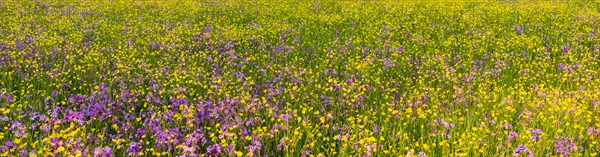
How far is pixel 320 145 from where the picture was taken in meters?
4.36

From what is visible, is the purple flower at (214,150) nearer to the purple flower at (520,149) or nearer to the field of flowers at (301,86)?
the field of flowers at (301,86)

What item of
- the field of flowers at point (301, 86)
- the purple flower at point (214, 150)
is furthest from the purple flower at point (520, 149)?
the purple flower at point (214, 150)

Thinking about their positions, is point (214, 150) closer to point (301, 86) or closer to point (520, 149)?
point (301, 86)

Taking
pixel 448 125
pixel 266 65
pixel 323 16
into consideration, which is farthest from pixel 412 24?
pixel 448 125

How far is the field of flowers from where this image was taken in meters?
4.18

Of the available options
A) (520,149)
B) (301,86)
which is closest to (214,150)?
(301,86)

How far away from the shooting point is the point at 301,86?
5852 mm

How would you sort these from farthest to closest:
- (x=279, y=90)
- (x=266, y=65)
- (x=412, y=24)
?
(x=412, y=24), (x=266, y=65), (x=279, y=90)

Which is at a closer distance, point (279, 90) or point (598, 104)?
point (598, 104)

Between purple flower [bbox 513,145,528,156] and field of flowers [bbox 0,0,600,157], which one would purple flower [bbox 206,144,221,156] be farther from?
purple flower [bbox 513,145,528,156]

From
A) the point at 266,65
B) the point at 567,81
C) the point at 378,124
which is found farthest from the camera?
the point at 266,65

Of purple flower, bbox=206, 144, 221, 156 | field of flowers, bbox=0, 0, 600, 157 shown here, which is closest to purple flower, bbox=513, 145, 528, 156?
field of flowers, bbox=0, 0, 600, 157

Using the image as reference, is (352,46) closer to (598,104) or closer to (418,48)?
(418,48)

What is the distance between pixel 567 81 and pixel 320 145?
3.87m
